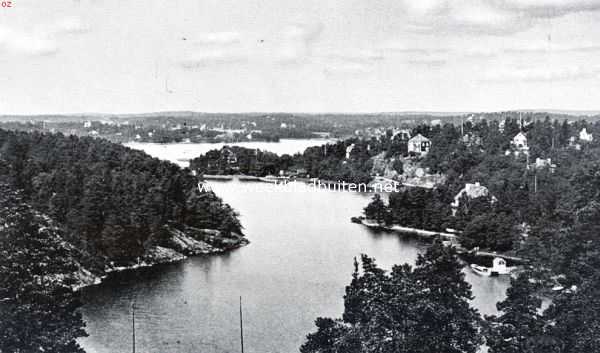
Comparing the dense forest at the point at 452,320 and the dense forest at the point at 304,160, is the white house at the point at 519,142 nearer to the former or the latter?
the dense forest at the point at 304,160

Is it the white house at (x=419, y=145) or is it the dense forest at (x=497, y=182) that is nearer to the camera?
the dense forest at (x=497, y=182)

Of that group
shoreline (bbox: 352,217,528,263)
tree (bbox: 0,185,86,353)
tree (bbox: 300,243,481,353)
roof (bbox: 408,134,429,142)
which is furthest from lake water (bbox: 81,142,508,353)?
roof (bbox: 408,134,429,142)

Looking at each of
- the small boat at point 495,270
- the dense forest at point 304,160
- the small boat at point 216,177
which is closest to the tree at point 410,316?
the small boat at point 495,270

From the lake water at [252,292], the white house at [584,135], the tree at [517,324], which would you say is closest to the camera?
the tree at [517,324]

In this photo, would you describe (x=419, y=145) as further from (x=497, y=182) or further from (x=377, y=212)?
(x=377, y=212)

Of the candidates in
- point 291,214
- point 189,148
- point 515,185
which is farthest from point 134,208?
point 189,148

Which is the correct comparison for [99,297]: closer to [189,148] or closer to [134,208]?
[134,208]
